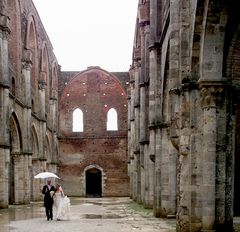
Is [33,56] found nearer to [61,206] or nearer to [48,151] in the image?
[48,151]

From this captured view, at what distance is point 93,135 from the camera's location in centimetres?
4731

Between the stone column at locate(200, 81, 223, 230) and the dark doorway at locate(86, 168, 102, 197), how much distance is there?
3598cm

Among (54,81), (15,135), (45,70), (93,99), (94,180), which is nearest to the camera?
(15,135)

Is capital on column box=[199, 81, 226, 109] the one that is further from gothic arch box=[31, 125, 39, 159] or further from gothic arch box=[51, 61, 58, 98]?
gothic arch box=[51, 61, 58, 98]

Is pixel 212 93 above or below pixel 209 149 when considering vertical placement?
above

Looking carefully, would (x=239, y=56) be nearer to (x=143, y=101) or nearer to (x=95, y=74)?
(x=143, y=101)

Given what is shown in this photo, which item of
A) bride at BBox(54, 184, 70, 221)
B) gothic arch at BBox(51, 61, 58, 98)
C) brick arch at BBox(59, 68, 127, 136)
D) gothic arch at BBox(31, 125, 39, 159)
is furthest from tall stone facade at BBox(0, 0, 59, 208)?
bride at BBox(54, 184, 70, 221)

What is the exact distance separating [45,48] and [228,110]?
98.2ft

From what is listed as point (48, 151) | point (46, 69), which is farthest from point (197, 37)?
point (48, 151)

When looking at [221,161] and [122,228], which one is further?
[122,228]

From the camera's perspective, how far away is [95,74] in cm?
4906

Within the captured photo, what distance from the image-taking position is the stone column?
1143 cm

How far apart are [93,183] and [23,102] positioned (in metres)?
19.3

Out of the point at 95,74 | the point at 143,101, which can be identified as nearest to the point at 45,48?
the point at 95,74
